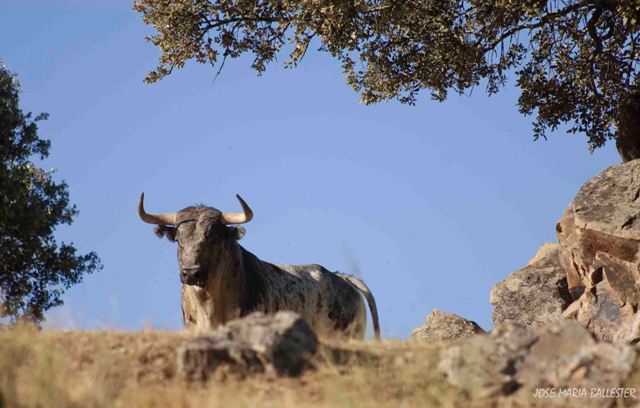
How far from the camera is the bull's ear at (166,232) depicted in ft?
59.4

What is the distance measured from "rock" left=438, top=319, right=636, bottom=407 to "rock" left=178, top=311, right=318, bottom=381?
62.3 inches

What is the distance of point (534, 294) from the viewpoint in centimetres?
2502

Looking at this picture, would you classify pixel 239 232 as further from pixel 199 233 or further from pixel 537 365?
pixel 537 365

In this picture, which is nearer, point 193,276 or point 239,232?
point 193,276

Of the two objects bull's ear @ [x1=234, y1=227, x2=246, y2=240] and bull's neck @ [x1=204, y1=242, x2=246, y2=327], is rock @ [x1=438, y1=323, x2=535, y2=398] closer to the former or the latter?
bull's neck @ [x1=204, y1=242, x2=246, y2=327]

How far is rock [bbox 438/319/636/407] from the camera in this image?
33.9ft

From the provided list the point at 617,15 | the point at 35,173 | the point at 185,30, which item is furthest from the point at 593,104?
the point at 35,173

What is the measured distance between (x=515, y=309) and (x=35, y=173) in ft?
45.2

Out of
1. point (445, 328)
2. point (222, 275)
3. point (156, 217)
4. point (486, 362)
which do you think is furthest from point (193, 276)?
point (445, 328)

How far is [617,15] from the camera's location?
2347 centimetres

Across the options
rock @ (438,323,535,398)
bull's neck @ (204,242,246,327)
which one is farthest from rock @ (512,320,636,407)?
bull's neck @ (204,242,246,327)

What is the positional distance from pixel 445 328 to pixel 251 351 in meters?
15.4

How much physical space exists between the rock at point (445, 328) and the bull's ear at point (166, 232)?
29.1ft

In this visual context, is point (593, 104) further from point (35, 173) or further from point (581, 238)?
point (35, 173)
